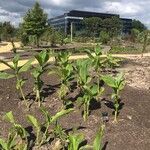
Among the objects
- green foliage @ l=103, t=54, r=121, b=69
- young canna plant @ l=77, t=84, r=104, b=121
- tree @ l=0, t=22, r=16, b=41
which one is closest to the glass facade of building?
tree @ l=0, t=22, r=16, b=41

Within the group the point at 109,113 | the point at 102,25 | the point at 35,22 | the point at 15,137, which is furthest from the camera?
the point at 102,25

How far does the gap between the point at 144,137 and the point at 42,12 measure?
119 feet

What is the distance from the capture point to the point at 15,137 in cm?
731

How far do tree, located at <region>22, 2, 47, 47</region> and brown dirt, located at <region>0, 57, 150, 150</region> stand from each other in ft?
97.8

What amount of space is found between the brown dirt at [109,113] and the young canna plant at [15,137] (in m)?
0.95

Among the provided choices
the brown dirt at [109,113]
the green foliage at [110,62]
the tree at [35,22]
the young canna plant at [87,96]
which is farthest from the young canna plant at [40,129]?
the tree at [35,22]

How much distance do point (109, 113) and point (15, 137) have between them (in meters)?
2.52

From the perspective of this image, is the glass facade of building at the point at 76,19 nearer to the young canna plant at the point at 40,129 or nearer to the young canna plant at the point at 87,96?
the young canna plant at the point at 87,96

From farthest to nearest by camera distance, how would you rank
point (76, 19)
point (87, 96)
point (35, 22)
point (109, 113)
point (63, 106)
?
point (76, 19)
point (35, 22)
point (63, 106)
point (109, 113)
point (87, 96)

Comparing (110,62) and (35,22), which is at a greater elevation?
(35,22)

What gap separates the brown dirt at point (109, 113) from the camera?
25.7ft

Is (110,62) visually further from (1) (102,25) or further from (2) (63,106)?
(1) (102,25)

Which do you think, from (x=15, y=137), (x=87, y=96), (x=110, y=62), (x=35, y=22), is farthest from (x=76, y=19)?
(x=15, y=137)

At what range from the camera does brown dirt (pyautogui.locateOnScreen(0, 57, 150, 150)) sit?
7820 millimetres
